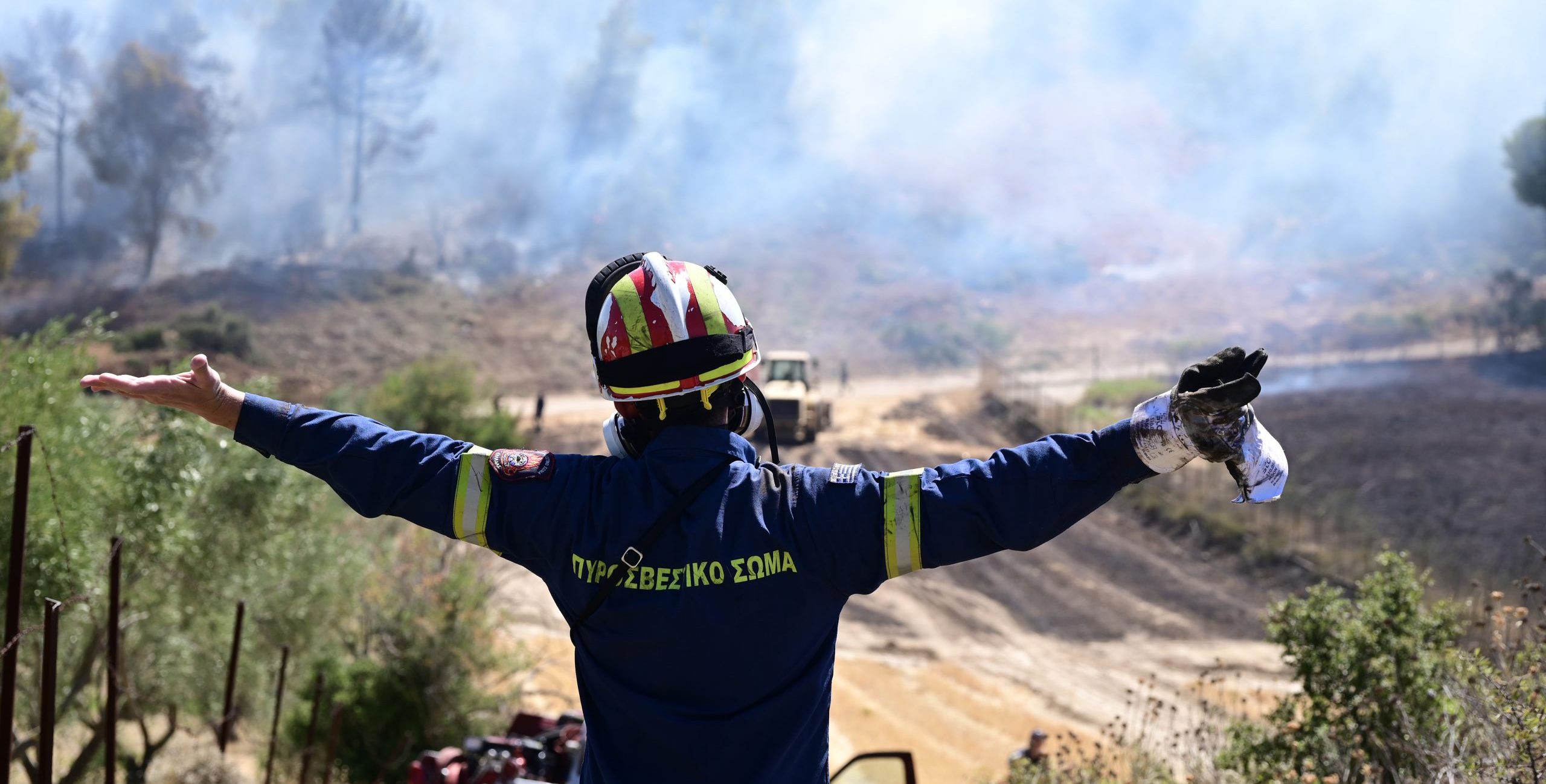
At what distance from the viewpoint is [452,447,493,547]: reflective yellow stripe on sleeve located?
2469 mm

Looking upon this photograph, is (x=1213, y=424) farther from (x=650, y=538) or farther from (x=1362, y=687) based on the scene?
(x=1362, y=687)

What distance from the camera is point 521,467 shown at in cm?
249

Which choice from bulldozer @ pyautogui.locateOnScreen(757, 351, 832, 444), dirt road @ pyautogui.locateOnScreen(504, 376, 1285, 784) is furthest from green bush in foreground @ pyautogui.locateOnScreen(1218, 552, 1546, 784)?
bulldozer @ pyautogui.locateOnScreen(757, 351, 832, 444)

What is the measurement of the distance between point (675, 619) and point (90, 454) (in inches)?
323

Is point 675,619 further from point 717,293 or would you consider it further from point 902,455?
point 902,455

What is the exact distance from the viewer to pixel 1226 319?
60969mm

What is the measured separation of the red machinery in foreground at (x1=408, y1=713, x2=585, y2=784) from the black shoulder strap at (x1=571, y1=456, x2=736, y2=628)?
4377mm

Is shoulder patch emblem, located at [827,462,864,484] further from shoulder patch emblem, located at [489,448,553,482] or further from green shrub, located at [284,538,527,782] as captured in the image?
green shrub, located at [284,538,527,782]

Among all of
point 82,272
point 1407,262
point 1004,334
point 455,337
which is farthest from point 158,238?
point 1407,262

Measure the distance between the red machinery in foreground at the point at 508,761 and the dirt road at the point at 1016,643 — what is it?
5964mm

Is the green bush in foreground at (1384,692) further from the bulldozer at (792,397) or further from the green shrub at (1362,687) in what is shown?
the bulldozer at (792,397)

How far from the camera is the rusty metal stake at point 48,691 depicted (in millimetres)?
3383

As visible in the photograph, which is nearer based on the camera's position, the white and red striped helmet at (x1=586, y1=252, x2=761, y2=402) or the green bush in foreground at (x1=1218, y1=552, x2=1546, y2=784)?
the white and red striped helmet at (x1=586, y1=252, x2=761, y2=402)

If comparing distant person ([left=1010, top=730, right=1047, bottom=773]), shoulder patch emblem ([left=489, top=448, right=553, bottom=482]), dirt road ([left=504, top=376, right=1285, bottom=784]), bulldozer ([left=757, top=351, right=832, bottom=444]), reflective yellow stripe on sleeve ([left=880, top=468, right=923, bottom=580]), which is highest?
bulldozer ([left=757, top=351, right=832, bottom=444])
